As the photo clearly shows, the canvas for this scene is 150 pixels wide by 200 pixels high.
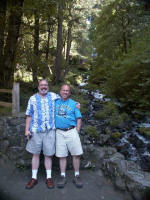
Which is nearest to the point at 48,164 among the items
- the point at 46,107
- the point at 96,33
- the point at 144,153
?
the point at 46,107

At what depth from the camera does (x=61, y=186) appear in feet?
14.0

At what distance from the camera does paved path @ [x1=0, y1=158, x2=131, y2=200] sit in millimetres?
4027

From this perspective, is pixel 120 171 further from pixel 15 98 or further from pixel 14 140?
pixel 15 98

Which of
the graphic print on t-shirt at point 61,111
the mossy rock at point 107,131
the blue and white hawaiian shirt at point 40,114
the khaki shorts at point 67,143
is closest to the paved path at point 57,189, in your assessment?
the khaki shorts at point 67,143

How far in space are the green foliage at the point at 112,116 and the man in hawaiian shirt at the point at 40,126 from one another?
5357mm

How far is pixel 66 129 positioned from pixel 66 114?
299mm

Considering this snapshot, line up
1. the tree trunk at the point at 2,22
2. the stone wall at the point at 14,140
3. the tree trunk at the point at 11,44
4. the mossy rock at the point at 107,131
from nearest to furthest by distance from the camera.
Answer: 1. the stone wall at the point at 14,140
2. the mossy rock at the point at 107,131
3. the tree trunk at the point at 11,44
4. the tree trunk at the point at 2,22

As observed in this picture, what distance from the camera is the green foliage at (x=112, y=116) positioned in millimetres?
9300

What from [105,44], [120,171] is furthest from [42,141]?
[105,44]

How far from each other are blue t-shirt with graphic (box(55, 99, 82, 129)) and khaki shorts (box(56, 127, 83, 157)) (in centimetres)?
15

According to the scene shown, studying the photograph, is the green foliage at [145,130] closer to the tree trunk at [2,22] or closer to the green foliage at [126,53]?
the green foliage at [126,53]

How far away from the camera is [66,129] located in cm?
432

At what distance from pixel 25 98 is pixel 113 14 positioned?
7597 millimetres

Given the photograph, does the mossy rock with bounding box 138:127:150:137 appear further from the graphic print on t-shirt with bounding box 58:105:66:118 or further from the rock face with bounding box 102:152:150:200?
the graphic print on t-shirt with bounding box 58:105:66:118
